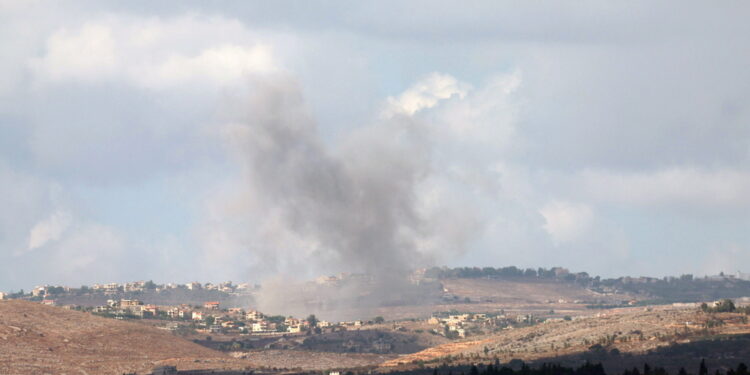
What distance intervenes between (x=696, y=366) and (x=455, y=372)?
36645 mm

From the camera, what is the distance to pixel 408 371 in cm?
19900

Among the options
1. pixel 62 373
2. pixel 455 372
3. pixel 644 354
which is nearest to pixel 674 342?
pixel 644 354

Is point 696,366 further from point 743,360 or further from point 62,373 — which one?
point 62,373

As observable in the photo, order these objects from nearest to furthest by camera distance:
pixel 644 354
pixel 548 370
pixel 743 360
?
1. pixel 548 370
2. pixel 743 360
3. pixel 644 354

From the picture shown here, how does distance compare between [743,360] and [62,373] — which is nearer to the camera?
[743,360]

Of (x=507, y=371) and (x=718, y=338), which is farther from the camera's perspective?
(x=718, y=338)

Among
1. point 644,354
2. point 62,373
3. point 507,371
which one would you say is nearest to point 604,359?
point 644,354

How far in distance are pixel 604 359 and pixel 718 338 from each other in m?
17.5

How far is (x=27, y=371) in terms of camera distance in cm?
19675

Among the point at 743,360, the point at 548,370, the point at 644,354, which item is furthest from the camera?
the point at 644,354

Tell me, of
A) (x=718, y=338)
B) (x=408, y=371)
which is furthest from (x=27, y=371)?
(x=718, y=338)

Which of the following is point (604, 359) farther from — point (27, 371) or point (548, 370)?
point (27, 371)

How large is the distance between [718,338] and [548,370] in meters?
40.4

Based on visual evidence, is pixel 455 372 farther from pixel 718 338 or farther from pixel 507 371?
pixel 718 338
